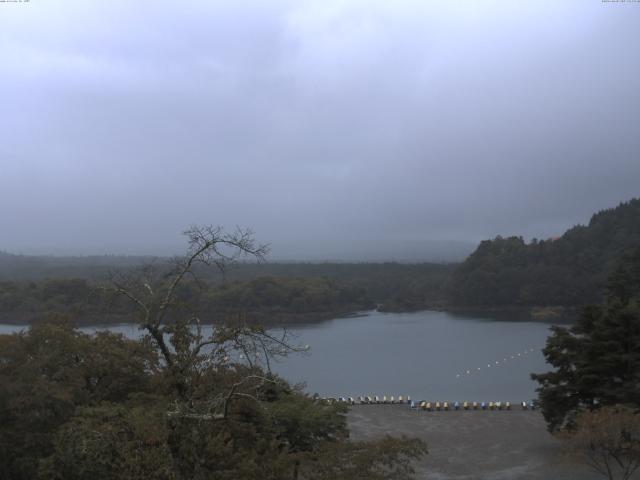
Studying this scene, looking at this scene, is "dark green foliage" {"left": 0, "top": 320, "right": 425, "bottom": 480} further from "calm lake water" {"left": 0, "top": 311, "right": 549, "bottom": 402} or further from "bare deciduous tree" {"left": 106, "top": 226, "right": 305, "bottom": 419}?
"calm lake water" {"left": 0, "top": 311, "right": 549, "bottom": 402}

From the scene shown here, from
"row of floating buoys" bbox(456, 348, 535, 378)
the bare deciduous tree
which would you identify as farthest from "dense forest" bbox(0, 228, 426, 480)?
"row of floating buoys" bbox(456, 348, 535, 378)

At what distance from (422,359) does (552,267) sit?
1054 inches

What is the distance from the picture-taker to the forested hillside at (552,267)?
51.0 m

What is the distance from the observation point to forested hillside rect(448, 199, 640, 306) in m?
51.0

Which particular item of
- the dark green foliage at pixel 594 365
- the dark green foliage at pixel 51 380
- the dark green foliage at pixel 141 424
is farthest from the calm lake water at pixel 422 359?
the dark green foliage at pixel 141 424

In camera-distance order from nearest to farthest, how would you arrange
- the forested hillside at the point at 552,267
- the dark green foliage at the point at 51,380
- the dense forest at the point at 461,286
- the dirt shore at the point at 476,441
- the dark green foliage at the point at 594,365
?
the dark green foliage at the point at 51,380, the dirt shore at the point at 476,441, the dark green foliage at the point at 594,365, the dense forest at the point at 461,286, the forested hillside at the point at 552,267

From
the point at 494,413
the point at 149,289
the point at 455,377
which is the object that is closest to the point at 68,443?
the point at 149,289

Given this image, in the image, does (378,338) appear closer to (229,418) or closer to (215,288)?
(215,288)

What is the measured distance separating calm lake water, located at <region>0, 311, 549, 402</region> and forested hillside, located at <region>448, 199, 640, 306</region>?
6.49m

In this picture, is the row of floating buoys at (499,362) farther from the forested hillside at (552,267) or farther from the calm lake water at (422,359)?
the forested hillside at (552,267)

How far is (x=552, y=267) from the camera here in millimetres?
54031

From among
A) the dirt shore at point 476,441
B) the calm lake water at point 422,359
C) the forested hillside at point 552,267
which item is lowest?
the calm lake water at point 422,359

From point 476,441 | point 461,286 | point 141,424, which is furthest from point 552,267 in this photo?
point 141,424

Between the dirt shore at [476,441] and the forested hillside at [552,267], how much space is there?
36.7 metres
